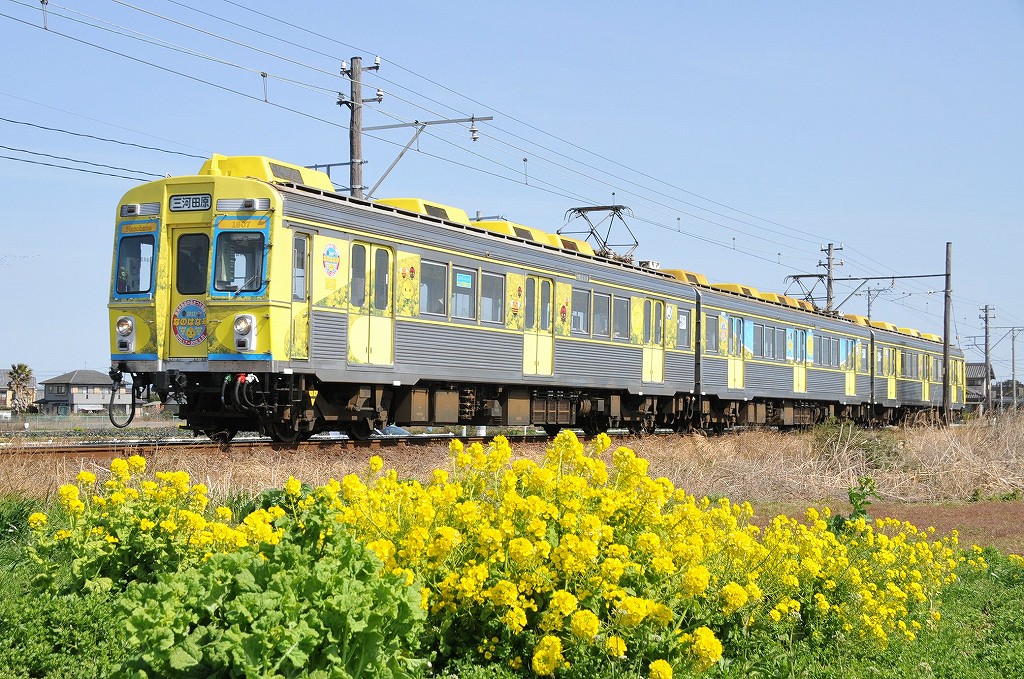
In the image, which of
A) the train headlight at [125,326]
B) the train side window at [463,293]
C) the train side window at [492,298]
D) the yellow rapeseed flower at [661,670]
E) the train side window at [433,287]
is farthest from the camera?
the train side window at [492,298]

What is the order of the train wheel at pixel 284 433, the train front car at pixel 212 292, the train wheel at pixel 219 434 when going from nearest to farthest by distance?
the train front car at pixel 212 292, the train wheel at pixel 284 433, the train wheel at pixel 219 434

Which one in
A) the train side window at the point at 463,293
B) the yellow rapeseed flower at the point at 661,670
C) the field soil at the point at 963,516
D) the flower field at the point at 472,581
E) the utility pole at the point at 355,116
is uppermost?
the utility pole at the point at 355,116

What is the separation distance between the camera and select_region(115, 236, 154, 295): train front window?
1455cm

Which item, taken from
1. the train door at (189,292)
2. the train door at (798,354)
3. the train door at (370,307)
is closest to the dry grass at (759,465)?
the train door at (370,307)

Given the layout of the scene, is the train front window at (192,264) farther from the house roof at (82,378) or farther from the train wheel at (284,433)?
the house roof at (82,378)

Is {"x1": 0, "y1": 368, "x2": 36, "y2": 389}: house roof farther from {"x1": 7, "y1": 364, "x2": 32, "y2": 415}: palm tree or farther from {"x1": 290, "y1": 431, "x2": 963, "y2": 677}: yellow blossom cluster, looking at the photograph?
{"x1": 290, "y1": 431, "x2": 963, "y2": 677}: yellow blossom cluster

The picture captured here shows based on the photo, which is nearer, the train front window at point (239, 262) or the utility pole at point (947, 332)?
the train front window at point (239, 262)

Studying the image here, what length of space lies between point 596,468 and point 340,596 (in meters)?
2.19

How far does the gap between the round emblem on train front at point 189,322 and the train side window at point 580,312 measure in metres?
7.95

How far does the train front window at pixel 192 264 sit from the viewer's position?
14.2 m

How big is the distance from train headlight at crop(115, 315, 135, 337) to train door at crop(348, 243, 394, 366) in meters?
2.84

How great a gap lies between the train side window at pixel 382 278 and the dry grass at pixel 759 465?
2.14 metres

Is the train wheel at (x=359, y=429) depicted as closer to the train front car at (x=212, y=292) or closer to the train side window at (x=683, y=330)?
the train front car at (x=212, y=292)

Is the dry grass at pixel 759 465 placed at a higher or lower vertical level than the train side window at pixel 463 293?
lower
